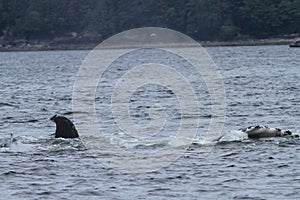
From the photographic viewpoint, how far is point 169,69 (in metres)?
89.3

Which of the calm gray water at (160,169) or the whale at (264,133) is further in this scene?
the whale at (264,133)

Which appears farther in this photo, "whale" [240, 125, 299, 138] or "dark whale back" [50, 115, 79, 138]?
"dark whale back" [50, 115, 79, 138]

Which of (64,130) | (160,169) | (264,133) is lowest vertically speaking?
(160,169)

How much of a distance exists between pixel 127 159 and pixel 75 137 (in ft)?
15.8

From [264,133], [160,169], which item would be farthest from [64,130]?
[160,169]

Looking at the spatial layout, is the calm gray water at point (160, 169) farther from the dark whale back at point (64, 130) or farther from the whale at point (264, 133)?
the dark whale back at point (64, 130)

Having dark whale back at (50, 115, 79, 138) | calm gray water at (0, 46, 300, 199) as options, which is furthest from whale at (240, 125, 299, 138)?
dark whale back at (50, 115, 79, 138)

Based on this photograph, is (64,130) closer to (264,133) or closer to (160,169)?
(264,133)

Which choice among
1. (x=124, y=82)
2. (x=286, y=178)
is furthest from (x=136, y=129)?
(x=124, y=82)

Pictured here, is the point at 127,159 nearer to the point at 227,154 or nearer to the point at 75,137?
the point at 227,154

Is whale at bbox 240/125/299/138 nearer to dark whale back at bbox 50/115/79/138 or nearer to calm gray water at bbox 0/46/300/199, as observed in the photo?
calm gray water at bbox 0/46/300/199

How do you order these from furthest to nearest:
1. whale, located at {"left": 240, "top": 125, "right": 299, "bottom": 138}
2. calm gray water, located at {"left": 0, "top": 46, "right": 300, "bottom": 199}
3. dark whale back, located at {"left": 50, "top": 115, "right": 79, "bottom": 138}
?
1. dark whale back, located at {"left": 50, "top": 115, "right": 79, "bottom": 138}
2. whale, located at {"left": 240, "top": 125, "right": 299, "bottom": 138}
3. calm gray water, located at {"left": 0, "top": 46, "right": 300, "bottom": 199}

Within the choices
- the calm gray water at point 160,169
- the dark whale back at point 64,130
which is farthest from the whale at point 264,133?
the dark whale back at point 64,130

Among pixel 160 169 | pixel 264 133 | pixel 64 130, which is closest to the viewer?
pixel 160 169
